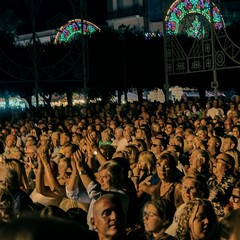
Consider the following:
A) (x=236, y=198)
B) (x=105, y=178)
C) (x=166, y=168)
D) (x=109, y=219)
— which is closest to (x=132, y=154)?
(x=166, y=168)

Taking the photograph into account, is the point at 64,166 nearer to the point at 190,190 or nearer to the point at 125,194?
the point at 125,194

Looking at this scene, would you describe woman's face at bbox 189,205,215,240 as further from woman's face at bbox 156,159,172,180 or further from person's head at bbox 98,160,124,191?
woman's face at bbox 156,159,172,180

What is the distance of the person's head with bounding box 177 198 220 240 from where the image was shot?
441 cm

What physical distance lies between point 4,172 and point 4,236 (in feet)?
14.6

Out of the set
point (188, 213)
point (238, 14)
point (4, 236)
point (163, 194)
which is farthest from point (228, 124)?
point (238, 14)

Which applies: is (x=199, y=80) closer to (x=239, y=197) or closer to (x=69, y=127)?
(x=69, y=127)

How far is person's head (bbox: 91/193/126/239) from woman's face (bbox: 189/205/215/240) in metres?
0.60

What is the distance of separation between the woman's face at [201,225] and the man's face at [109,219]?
2.04 ft

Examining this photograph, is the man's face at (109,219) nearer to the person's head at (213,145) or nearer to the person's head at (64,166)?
the person's head at (64,166)

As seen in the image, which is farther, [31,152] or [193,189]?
[31,152]

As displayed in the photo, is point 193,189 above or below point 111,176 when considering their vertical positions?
below

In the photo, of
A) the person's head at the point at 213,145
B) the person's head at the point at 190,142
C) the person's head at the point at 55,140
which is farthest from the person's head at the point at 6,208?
the person's head at the point at 55,140

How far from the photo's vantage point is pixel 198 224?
174 inches

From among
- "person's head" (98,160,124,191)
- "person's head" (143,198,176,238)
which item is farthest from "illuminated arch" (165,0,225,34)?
"person's head" (143,198,176,238)
